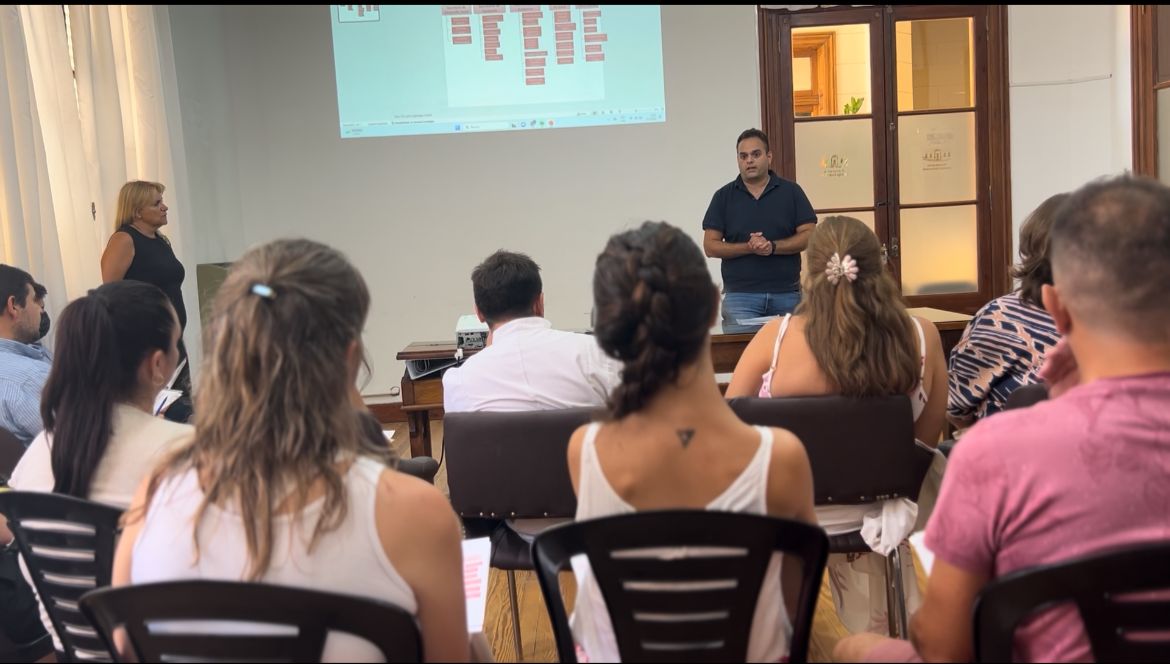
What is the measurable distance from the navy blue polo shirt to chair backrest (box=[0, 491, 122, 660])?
3523 mm

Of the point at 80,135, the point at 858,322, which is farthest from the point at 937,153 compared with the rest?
the point at 80,135

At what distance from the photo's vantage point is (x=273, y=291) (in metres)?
1.10

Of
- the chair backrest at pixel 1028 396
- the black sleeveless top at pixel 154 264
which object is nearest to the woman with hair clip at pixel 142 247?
the black sleeveless top at pixel 154 264

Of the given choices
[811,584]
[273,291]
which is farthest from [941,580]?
[273,291]

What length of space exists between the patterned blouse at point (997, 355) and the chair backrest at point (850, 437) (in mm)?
470

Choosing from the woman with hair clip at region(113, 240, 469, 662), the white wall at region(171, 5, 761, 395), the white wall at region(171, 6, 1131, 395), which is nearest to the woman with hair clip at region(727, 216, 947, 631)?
the woman with hair clip at region(113, 240, 469, 662)

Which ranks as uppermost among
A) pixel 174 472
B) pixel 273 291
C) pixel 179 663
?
pixel 273 291

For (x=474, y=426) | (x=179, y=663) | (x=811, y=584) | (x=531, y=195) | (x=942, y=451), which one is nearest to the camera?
(x=179, y=663)

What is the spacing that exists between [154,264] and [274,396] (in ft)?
11.1

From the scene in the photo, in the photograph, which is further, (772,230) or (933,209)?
(933,209)

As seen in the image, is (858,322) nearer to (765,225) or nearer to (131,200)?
(765,225)

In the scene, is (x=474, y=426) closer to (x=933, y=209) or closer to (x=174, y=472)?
(x=174, y=472)

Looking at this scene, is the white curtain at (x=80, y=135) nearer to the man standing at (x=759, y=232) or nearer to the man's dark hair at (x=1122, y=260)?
the man standing at (x=759, y=232)

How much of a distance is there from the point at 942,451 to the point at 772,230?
242 centimetres
